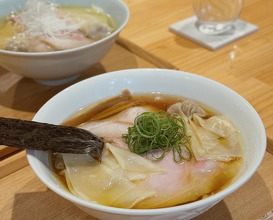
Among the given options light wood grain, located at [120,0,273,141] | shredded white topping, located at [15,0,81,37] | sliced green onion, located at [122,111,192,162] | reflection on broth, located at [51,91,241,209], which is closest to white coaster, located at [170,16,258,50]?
light wood grain, located at [120,0,273,141]

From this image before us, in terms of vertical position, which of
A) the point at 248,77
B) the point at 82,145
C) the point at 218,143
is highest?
the point at 82,145

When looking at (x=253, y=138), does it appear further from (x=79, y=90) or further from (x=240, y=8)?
(x=240, y=8)

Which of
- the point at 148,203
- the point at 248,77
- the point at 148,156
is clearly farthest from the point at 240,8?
the point at 148,203

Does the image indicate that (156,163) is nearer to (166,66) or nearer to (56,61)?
(56,61)

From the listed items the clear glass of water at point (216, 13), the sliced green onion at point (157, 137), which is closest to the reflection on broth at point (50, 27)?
the clear glass of water at point (216, 13)

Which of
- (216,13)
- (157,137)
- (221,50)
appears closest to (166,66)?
(221,50)

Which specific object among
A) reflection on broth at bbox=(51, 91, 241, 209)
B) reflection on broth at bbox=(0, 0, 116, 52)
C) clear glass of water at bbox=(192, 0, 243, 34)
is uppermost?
reflection on broth at bbox=(0, 0, 116, 52)

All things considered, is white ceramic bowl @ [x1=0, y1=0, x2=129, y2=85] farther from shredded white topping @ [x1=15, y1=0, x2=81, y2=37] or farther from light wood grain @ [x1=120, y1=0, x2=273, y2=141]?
light wood grain @ [x1=120, y1=0, x2=273, y2=141]
